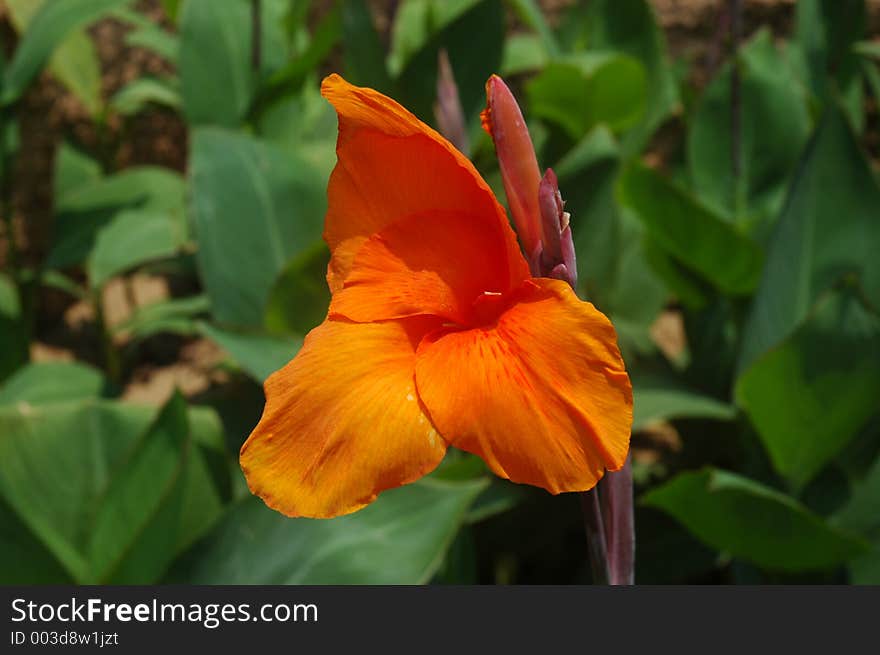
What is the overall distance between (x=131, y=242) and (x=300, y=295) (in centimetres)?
66

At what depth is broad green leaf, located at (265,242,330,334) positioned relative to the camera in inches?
52.2

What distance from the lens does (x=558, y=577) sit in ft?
5.40

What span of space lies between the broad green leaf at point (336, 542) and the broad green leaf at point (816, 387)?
1.35 ft

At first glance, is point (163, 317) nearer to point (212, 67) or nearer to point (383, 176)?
point (212, 67)

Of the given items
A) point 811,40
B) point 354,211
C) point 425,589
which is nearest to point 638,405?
point 425,589

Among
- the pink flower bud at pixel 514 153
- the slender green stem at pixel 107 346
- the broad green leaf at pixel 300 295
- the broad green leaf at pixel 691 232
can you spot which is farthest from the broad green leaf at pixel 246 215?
the pink flower bud at pixel 514 153

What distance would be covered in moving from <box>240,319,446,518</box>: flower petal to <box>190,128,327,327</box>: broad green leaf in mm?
900

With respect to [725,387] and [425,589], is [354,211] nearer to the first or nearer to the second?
[425,589]

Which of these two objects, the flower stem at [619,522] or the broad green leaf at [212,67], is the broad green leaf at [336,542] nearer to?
the flower stem at [619,522]

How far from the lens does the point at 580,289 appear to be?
5.09 ft

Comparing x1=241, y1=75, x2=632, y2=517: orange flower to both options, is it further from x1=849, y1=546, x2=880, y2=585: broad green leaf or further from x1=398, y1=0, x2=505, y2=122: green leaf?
x1=398, y1=0, x2=505, y2=122: green leaf

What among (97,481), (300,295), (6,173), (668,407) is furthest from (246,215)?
(6,173)

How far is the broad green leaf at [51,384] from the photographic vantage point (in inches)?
67.9

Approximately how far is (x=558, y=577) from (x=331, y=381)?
1153 mm
